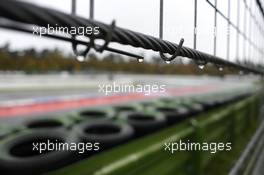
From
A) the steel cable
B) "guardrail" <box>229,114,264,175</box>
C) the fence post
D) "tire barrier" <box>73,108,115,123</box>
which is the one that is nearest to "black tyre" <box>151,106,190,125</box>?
"tire barrier" <box>73,108,115,123</box>

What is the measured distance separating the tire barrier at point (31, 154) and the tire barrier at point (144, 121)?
1.10 metres

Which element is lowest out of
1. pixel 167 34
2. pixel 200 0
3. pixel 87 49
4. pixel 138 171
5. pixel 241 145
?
pixel 241 145

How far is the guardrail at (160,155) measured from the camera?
230cm

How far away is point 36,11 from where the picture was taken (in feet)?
3.20

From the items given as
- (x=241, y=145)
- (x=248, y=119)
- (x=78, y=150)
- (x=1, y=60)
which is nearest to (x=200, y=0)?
(x=78, y=150)

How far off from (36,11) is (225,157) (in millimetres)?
4644

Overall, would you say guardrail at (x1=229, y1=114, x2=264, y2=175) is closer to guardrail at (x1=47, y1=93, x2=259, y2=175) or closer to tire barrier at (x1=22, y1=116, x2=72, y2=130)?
guardrail at (x1=47, y1=93, x2=259, y2=175)

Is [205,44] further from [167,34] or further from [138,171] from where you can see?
[138,171]

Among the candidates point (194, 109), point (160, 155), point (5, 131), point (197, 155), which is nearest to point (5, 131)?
point (5, 131)

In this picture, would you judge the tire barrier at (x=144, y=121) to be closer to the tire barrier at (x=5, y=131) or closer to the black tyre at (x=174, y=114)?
the black tyre at (x=174, y=114)

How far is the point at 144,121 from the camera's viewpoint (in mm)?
4363

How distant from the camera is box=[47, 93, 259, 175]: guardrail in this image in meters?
2.30

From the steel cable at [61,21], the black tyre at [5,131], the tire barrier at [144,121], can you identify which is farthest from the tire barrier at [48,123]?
the steel cable at [61,21]

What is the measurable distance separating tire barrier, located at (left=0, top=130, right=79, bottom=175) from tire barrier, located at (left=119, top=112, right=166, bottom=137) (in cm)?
110
